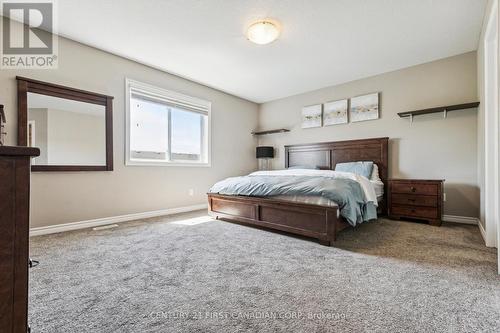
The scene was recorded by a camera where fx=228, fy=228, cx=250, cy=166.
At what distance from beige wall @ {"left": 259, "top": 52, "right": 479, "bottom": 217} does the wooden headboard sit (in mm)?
140

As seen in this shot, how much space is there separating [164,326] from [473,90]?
4671 millimetres

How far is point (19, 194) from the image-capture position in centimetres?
56

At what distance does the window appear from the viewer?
145 inches

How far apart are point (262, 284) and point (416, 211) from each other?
2.92 m

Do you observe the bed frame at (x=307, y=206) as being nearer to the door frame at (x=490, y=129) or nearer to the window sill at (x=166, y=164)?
the window sill at (x=166, y=164)

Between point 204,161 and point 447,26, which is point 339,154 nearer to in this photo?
point 447,26

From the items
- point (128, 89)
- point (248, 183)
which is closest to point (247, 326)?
point (248, 183)

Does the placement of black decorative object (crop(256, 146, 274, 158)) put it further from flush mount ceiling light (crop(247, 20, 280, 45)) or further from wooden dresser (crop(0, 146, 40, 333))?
wooden dresser (crop(0, 146, 40, 333))

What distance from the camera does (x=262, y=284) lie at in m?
1.57

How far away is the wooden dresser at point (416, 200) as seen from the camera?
3.14 meters

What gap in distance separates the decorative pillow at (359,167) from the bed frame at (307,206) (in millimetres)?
215

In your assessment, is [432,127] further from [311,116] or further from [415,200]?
[311,116]

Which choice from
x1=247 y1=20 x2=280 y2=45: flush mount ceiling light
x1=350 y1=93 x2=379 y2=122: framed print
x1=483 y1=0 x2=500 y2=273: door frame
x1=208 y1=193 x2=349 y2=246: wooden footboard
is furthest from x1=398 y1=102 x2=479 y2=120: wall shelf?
x1=247 y1=20 x2=280 y2=45: flush mount ceiling light

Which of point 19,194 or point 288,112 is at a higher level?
point 288,112
